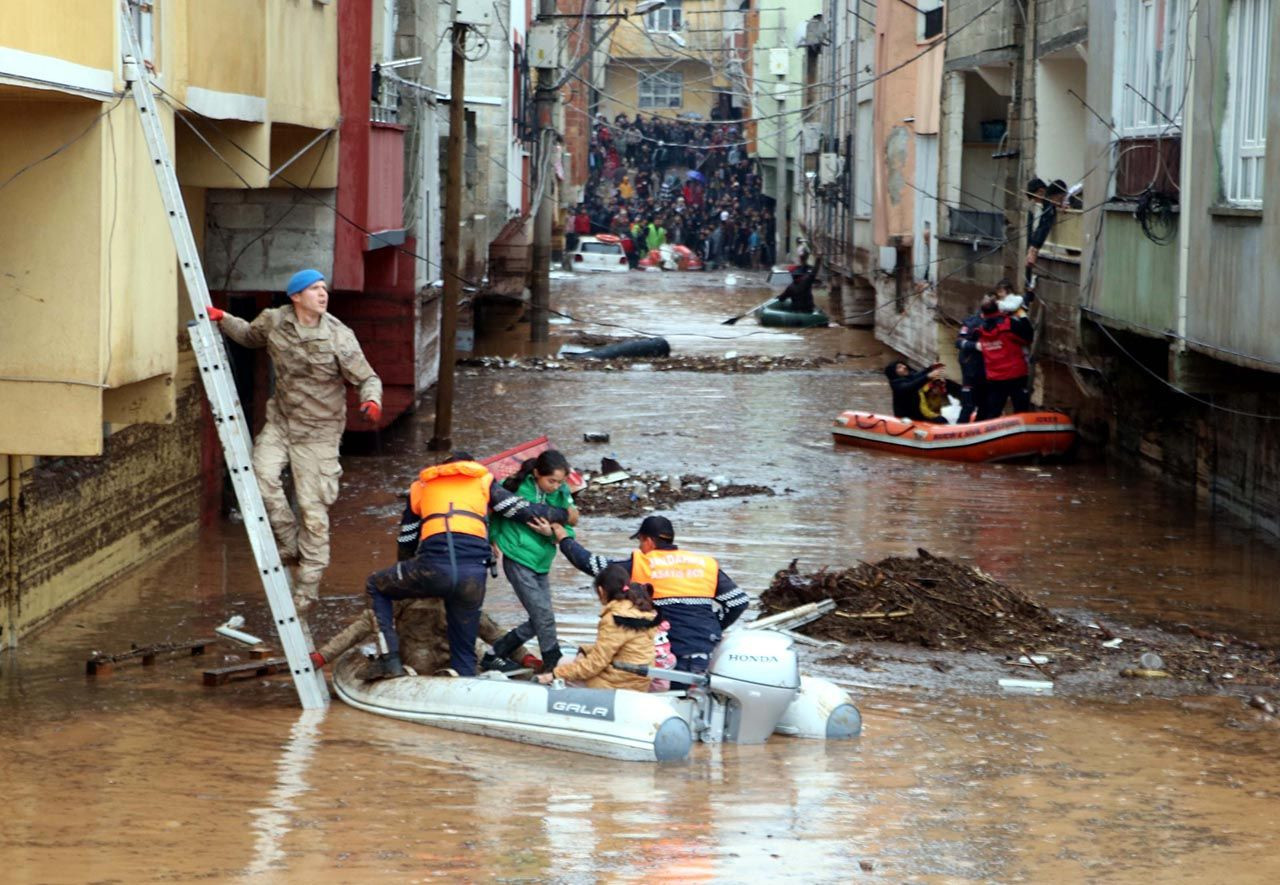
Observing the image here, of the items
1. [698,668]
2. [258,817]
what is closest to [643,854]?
[258,817]

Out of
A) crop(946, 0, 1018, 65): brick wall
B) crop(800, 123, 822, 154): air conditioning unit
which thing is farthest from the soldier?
crop(800, 123, 822, 154): air conditioning unit

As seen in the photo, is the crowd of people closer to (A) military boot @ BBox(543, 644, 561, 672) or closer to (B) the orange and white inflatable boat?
(B) the orange and white inflatable boat

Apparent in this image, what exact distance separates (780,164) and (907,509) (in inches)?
1919

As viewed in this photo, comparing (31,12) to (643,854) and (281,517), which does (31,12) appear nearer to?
(281,517)

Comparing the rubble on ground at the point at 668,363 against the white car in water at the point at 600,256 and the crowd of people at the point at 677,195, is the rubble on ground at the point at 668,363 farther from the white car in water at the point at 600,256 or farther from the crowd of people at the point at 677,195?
the crowd of people at the point at 677,195

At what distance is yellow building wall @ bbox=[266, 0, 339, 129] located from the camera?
14.3 meters

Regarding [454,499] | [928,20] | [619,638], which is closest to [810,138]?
[928,20]

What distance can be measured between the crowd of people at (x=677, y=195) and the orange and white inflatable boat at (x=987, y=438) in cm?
3711

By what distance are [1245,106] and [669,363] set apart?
18873mm

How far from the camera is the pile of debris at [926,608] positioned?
493 inches

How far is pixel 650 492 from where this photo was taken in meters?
19.0

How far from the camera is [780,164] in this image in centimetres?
6619

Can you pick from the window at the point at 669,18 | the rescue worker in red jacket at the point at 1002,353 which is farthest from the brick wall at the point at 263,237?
the window at the point at 669,18

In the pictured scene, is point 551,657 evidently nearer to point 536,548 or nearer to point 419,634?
point 536,548
